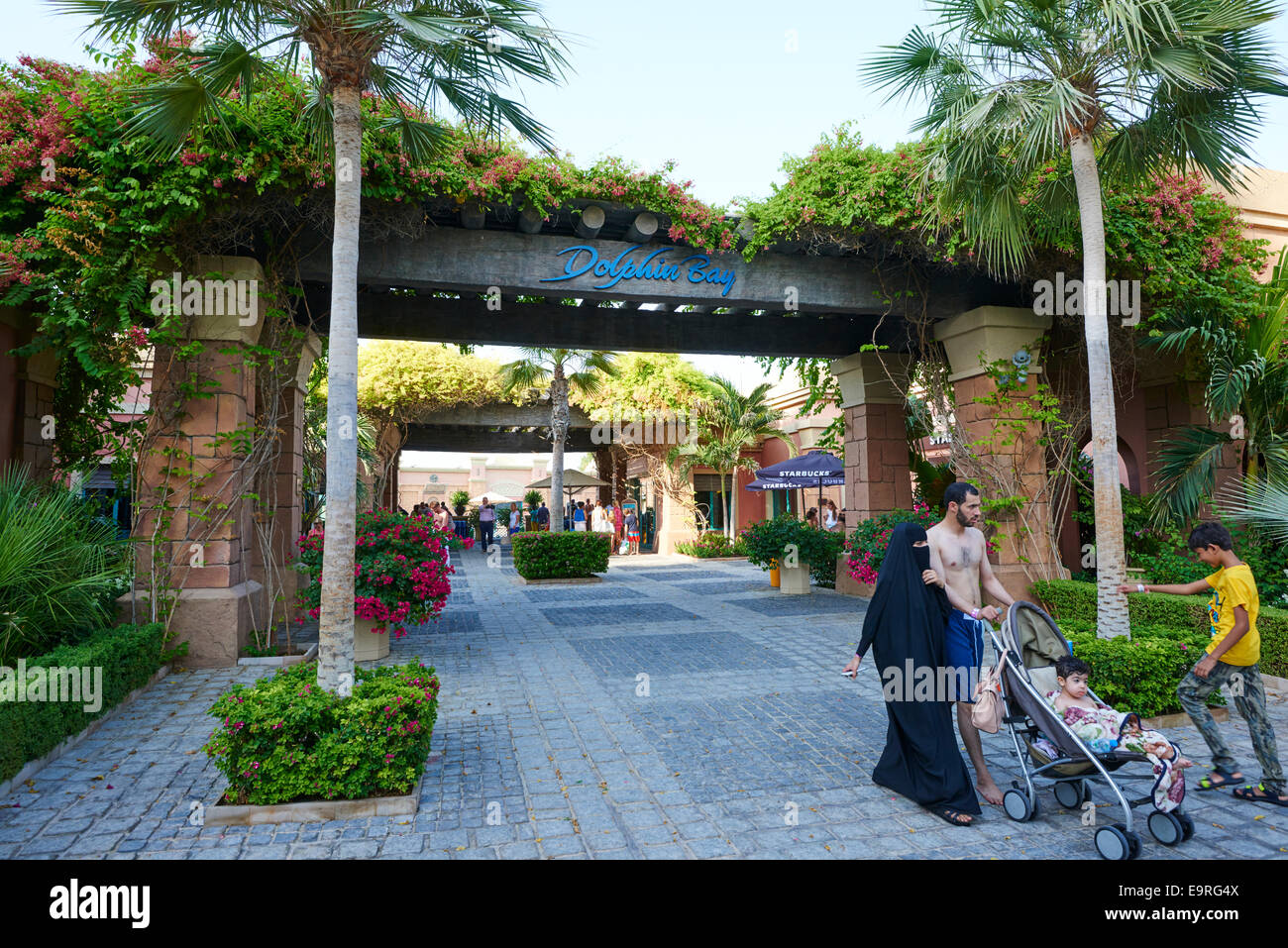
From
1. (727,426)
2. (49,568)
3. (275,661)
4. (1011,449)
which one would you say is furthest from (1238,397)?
(727,426)

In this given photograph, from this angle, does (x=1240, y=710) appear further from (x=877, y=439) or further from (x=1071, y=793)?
(x=877, y=439)

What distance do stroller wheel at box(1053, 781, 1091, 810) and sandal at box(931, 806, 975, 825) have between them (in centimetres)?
56

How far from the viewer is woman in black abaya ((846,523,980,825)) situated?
3.94 m

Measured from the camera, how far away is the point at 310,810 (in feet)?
12.8

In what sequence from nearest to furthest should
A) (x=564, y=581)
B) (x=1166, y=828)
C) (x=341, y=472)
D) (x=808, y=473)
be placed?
(x=1166, y=828)
(x=341, y=472)
(x=808, y=473)
(x=564, y=581)

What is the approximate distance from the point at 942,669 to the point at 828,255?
698 centimetres

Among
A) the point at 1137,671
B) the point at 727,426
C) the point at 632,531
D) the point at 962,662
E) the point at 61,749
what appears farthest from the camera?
the point at 632,531

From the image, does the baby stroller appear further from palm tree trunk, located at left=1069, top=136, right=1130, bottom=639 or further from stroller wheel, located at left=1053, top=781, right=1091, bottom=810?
palm tree trunk, located at left=1069, top=136, right=1130, bottom=639

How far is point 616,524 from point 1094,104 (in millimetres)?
A: 20761

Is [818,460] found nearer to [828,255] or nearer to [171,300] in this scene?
[828,255]

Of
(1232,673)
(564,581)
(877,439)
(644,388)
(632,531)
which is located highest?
(644,388)

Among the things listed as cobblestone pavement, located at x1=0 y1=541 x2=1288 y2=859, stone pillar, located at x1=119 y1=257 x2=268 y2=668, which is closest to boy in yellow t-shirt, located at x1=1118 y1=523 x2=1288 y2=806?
cobblestone pavement, located at x1=0 y1=541 x2=1288 y2=859

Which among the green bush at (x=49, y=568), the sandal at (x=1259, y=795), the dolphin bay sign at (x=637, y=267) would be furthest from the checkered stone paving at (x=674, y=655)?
the green bush at (x=49, y=568)
